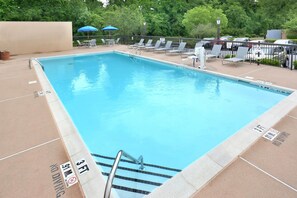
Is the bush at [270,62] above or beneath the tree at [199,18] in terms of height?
beneath

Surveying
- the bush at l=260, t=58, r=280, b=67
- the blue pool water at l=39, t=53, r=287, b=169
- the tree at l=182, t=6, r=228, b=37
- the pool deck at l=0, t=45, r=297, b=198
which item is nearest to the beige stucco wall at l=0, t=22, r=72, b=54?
the blue pool water at l=39, t=53, r=287, b=169

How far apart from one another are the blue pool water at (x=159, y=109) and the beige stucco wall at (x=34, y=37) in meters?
6.10

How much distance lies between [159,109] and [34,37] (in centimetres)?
1263

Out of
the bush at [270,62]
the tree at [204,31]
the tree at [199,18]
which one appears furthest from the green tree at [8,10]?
the bush at [270,62]

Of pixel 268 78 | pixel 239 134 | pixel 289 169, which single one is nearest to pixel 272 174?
pixel 289 169

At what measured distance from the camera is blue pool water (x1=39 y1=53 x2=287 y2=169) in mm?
4156

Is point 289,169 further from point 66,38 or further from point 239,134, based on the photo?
point 66,38

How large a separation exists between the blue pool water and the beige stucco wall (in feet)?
20.0

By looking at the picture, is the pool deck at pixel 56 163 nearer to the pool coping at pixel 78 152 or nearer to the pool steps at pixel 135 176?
the pool coping at pixel 78 152

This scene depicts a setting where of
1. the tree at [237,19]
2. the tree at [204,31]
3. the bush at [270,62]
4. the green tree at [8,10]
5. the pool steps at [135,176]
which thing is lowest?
the pool steps at [135,176]

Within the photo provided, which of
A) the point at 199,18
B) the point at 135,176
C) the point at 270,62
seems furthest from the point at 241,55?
the point at 199,18

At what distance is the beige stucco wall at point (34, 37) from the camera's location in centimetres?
1339

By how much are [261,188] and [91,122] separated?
3.83 meters

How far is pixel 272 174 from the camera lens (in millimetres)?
2668
